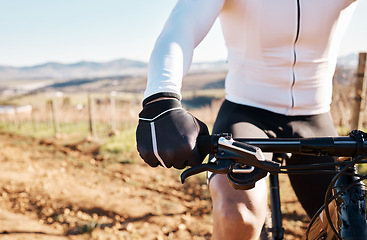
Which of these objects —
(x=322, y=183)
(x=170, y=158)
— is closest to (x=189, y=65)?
(x=170, y=158)

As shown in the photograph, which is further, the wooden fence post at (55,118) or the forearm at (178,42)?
the wooden fence post at (55,118)

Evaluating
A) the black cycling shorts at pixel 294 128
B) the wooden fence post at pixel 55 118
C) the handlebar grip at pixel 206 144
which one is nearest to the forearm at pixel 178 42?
the handlebar grip at pixel 206 144

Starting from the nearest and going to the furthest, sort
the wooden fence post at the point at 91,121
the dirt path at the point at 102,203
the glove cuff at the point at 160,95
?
the glove cuff at the point at 160,95 < the dirt path at the point at 102,203 < the wooden fence post at the point at 91,121

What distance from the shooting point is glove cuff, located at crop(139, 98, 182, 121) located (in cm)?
99

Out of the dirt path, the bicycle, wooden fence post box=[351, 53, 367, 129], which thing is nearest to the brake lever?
the bicycle

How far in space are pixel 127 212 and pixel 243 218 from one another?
11.2ft

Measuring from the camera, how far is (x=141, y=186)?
18.2 feet

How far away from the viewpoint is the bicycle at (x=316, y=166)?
90 centimetres

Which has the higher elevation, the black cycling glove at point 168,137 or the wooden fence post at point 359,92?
the black cycling glove at point 168,137

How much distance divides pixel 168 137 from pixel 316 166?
1.37 ft

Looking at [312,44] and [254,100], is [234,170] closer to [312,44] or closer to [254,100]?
[254,100]

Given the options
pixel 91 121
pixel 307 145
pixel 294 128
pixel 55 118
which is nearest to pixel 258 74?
pixel 294 128

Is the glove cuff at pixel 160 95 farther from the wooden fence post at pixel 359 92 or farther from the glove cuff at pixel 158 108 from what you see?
the wooden fence post at pixel 359 92

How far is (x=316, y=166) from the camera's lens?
2.98 feet
